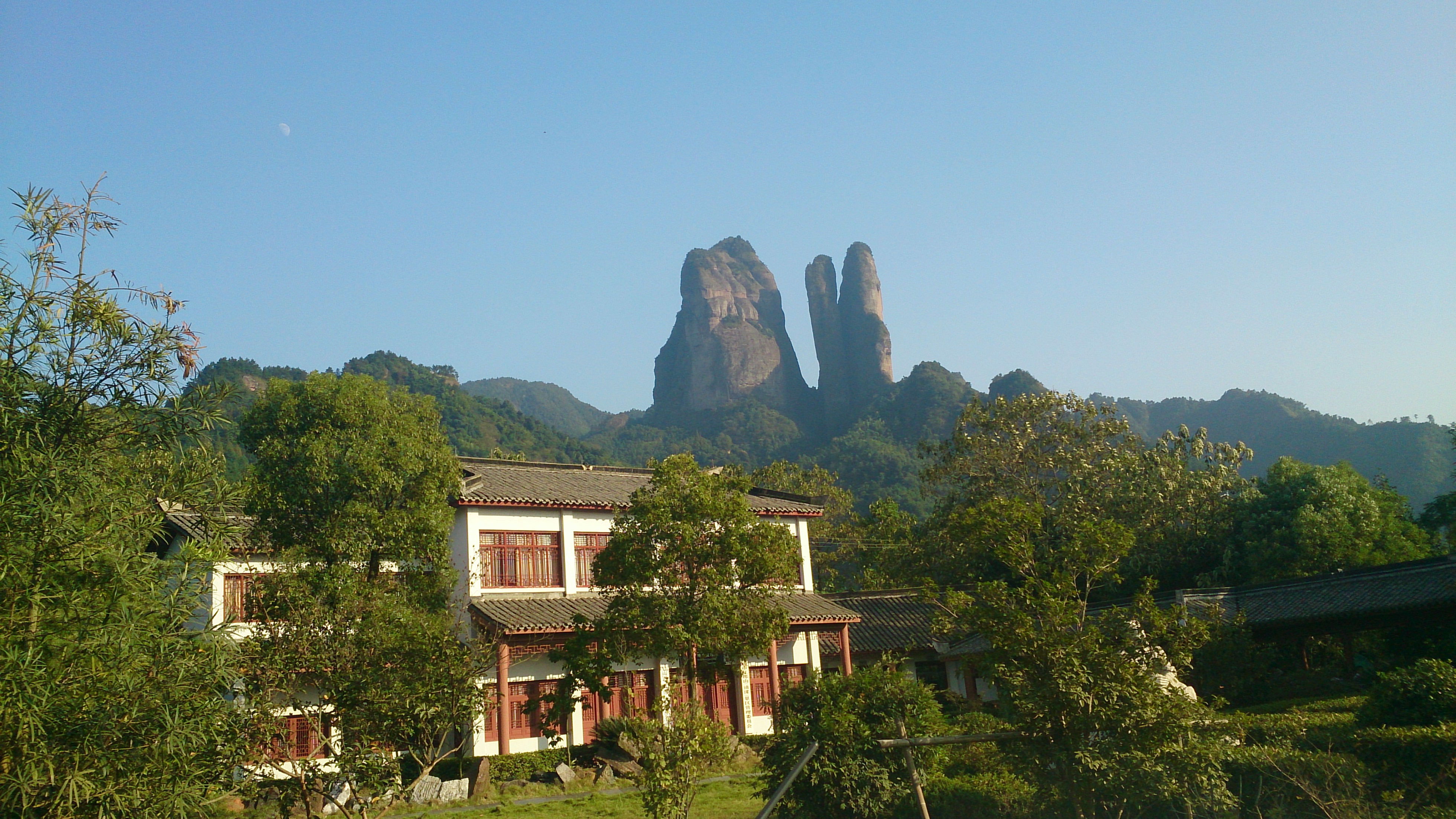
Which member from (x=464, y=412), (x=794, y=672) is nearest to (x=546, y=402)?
(x=464, y=412)

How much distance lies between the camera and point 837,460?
78250mm

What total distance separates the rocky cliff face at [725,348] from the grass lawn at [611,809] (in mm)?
89656

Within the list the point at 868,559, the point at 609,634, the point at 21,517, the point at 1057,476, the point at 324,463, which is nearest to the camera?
→ the point at 21,517

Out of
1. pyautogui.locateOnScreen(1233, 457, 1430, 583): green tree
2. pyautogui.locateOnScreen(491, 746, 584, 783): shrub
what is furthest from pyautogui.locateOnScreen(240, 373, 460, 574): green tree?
pyautogui.locateOnScreen(1233, 457, 1430, 583): green tree

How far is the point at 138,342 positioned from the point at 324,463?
622 centimetres

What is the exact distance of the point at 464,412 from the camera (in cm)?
6144

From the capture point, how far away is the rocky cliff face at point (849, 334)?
103062 millimetres

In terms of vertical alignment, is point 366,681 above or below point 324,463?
below

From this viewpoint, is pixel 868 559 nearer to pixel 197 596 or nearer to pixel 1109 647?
pixel 1109 647

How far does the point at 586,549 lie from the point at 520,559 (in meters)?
1.58

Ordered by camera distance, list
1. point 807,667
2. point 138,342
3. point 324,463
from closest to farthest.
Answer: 1. point 138,342
2. point 324,463
3. point 807,667

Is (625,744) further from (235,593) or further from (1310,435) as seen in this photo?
(1310,435)

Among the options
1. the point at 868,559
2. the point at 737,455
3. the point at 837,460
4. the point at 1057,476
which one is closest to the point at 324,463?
the point at 1057,476

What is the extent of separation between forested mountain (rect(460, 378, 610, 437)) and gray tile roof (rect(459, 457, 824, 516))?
110122 mm
